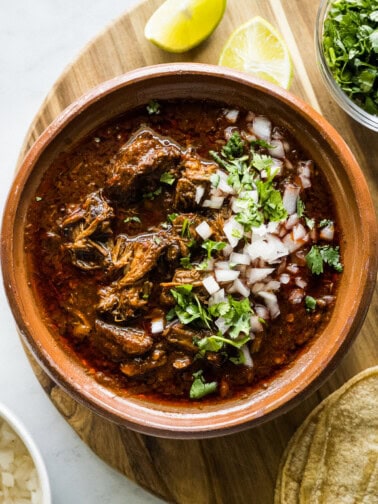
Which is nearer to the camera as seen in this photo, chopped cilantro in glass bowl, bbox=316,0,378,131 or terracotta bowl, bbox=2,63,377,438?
terracotta bowl, bbox=2,63,377,438

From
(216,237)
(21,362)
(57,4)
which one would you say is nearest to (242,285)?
(216,237)

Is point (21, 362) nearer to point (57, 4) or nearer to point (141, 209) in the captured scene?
point (141, 209)

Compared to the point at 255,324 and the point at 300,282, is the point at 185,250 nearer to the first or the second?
the point at 255,324

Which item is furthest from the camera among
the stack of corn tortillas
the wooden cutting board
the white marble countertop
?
the white marble countertop

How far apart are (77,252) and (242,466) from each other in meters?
1.56

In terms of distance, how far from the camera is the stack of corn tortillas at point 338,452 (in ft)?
14.0

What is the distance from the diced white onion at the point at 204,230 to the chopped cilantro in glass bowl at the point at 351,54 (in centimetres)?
104

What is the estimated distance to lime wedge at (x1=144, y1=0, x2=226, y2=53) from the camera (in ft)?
14.2

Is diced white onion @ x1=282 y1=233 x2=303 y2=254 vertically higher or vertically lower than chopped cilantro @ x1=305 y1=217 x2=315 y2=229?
lower

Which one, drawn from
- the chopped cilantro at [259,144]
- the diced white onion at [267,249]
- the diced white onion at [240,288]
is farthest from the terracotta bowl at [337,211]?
the diced white onion at [240,288]

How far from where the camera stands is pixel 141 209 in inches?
164

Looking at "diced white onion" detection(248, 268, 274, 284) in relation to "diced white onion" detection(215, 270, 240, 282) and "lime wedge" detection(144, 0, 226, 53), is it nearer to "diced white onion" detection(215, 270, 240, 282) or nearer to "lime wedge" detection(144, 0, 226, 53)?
"diced white onion" detection(215, 270, 240, 282)

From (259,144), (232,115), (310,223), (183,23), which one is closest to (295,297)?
(310,223)

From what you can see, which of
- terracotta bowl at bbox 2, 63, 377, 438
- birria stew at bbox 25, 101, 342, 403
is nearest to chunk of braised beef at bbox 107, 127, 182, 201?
birria stew at bbox 25, 101, 342, 403
